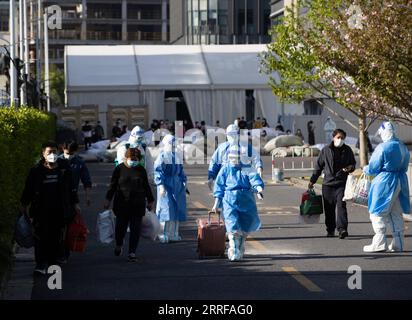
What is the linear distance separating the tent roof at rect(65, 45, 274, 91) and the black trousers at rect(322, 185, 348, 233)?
4609 cm

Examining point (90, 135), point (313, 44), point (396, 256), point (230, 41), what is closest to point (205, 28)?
point (230, 41)

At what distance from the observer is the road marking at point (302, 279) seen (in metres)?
12.6

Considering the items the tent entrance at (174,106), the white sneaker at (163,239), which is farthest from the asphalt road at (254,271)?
the tent entrance at (174,106)

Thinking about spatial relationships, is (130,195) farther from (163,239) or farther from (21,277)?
(163,239)

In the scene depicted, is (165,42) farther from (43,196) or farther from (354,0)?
(43,196)

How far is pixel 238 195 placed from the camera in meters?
15.8

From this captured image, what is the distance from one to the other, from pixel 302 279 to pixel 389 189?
3.58m

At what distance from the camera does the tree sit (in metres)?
26.1

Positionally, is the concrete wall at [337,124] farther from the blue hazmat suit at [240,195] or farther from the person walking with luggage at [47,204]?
the person walking with luggage at [47,204]

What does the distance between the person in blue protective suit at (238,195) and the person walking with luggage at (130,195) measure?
98 centimetres

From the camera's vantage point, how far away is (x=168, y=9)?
16338 cm

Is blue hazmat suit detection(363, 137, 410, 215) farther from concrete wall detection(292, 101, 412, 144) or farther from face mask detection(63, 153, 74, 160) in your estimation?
concrete wall detection(292, 101, 412, 144)

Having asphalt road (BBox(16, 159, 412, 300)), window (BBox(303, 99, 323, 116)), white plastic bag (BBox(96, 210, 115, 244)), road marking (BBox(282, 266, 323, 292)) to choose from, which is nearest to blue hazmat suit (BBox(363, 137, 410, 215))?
asphalt road (BBox(16, 159, 412, 300))

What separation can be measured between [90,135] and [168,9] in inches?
4081
